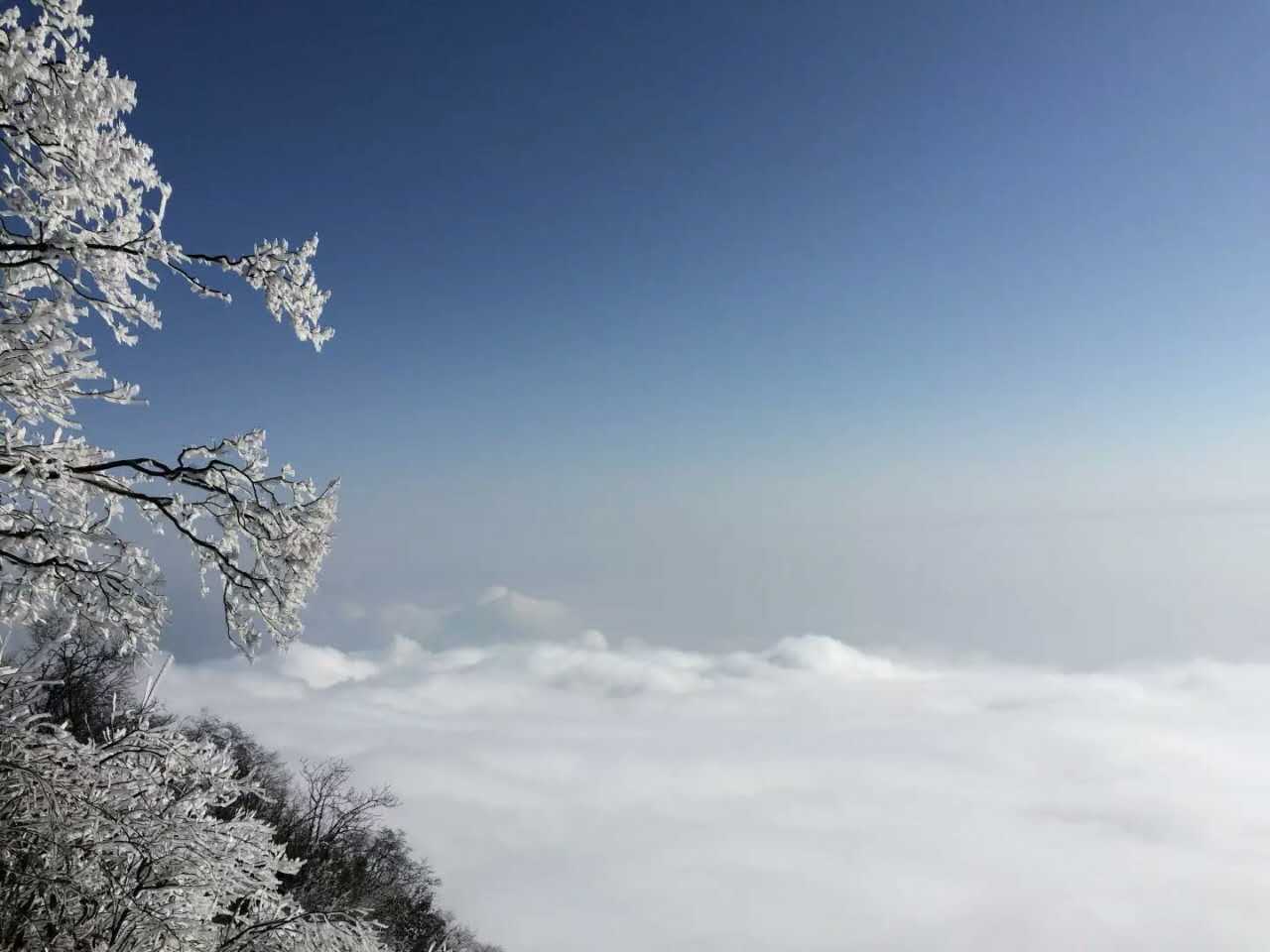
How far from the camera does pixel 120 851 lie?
236 inches

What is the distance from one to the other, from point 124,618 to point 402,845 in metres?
51.2

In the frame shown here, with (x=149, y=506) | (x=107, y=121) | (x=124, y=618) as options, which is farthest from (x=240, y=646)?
A: (x=107, y=121)

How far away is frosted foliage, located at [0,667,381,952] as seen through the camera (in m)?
5.59

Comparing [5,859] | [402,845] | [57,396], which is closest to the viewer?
[57,396]

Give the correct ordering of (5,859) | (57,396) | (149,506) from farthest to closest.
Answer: (149,506) → (5,859) → (57,396)

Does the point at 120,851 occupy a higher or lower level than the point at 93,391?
lower

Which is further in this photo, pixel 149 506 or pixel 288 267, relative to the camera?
pixel 149 506

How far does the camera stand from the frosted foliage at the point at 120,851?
5.59 metres

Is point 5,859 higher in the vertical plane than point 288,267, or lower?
lower

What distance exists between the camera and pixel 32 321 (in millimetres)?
4340

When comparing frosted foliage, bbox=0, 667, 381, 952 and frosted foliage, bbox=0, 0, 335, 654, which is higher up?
frosted foliage, bbox=0, 0, 335, 654

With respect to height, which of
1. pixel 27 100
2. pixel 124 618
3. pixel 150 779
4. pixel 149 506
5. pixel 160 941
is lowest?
pixel 160 941

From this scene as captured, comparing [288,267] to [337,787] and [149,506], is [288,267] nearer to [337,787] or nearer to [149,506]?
[149,506]

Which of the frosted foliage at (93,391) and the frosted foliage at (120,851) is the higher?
the frosted foliage at (93,391)
